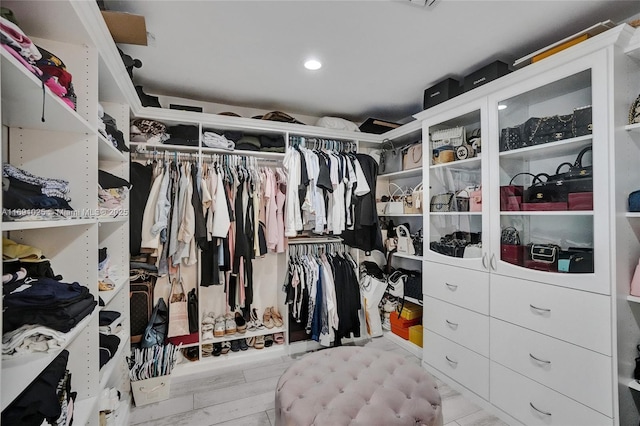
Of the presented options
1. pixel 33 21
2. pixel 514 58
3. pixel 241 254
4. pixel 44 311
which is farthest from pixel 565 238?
pixel 33 21

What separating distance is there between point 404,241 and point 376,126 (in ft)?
3.90

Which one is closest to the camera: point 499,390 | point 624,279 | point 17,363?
point 17,363

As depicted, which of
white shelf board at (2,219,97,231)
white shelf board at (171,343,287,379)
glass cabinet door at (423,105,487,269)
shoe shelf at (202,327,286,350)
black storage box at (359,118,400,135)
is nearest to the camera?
white shelf board at (2,219,97,231)

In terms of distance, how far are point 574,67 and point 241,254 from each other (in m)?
2.41

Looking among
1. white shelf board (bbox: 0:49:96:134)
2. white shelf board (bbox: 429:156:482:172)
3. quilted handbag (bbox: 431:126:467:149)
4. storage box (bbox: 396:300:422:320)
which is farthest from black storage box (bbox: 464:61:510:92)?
white shelf board (bbox: 0:49:96:134)

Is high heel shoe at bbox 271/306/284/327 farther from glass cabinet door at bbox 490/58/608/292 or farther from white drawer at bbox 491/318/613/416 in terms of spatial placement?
glass cabinet door at bbox 490/58/608/292

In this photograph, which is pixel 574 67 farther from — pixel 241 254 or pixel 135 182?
pixel 135 182

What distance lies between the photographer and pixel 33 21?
1068 mm

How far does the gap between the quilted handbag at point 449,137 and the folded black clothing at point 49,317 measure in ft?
7.89

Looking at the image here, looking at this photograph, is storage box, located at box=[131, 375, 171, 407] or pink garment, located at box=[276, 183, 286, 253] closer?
storage box, located at box=[131, 375, 171, 407]

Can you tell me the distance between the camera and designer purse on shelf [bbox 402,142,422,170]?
2.66 m

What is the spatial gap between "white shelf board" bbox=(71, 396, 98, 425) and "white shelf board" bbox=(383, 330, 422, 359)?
2.33 meters

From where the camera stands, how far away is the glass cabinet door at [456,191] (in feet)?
6.76

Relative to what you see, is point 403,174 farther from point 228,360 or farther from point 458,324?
point 228,360
